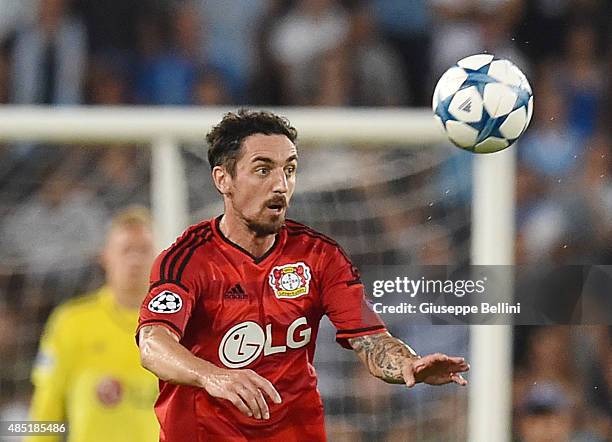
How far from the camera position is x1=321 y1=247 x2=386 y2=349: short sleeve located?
3.70 meters

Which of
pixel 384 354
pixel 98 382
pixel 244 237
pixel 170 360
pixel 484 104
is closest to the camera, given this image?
pixel 170 360

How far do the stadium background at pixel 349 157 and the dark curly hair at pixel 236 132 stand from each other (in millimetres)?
1737

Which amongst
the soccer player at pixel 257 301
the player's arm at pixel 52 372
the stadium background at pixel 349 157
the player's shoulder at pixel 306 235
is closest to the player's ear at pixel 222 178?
the soccer player at pixel 257 301

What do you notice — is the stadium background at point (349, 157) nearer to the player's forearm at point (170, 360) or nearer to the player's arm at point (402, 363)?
the player's arm at point (402, 363)

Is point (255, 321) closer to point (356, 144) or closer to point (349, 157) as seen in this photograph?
point (356, 144)

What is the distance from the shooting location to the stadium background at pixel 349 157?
574 cm

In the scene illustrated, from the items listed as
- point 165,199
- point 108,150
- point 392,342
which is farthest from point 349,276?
point 108,150

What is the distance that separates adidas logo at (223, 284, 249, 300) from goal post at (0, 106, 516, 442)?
1723mm

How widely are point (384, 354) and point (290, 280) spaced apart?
38 cm

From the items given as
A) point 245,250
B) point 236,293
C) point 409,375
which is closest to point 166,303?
point 236,293

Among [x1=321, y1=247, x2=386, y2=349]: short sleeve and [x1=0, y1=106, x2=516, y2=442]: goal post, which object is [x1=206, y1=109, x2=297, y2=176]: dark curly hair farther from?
[x1=0, y1=106, x2=516, y2=442]: goal post

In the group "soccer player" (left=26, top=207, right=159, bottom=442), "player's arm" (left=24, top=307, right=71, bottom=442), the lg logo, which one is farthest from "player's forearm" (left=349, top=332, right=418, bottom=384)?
"player's arm" (left=24, top=307, right=71, bottom=442)

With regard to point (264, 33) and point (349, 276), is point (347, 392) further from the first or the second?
point (264, 33)

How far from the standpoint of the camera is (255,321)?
3695 millimetres
